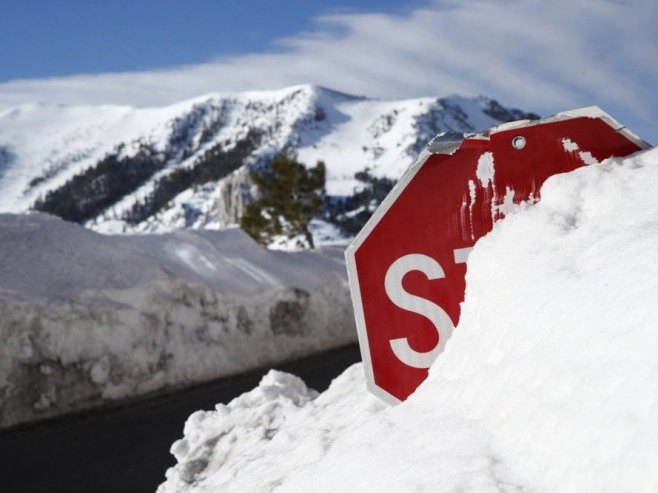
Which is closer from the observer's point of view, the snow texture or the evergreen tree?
the snow texture

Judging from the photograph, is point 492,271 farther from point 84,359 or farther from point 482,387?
point 84,359

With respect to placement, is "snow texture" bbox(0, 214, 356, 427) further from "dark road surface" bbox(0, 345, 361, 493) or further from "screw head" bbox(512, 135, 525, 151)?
"screw head" bbox(512, 135, 525, 151)

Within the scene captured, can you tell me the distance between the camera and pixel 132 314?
1191cm

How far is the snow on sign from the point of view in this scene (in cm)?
282

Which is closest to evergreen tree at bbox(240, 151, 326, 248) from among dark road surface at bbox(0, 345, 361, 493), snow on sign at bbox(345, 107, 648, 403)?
dark road surface at bbox(0, 345, 361, 493)

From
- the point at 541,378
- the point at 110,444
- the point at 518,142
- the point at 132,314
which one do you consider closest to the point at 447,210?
the point at 518,142

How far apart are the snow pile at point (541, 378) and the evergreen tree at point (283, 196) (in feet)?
74.1

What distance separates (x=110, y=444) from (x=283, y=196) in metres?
18.5

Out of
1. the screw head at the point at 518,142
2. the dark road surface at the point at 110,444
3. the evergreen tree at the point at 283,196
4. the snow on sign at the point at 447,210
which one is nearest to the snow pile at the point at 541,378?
the snow on sign at the point at 447,210

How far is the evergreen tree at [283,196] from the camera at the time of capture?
84.1 ft

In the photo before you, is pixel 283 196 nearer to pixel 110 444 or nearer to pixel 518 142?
pixel 110 444

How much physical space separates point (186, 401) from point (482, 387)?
28.5 ft

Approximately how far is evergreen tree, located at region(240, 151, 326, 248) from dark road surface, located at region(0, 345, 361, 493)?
14.3 metres

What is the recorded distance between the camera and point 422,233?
2.85 metres
